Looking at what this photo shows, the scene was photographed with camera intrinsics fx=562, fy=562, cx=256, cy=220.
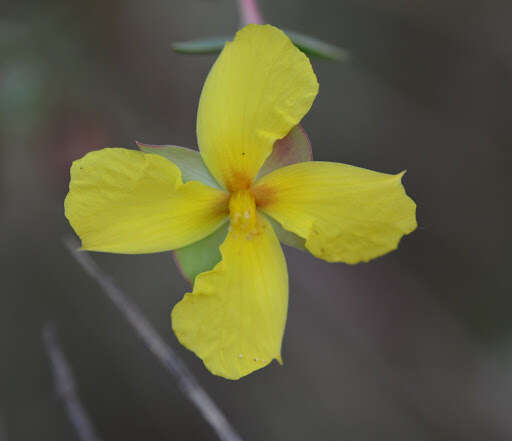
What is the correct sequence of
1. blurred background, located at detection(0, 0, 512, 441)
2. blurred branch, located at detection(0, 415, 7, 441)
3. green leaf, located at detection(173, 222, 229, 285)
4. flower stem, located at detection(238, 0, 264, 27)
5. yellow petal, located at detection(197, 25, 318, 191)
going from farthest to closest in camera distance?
blurred background, located at detection(0, 0, 512, 441) < blurred branch, located at detection(0, 415, 7, 441) < flower stem, located at detection(238, 0, 264, 27) < green leaf, located at detection(173, 222, 229, 285) < yellow petal, located at detection(197, 25, 318, 191)

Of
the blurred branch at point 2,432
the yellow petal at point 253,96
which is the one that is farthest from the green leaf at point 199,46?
the blurred branch at point 2,432

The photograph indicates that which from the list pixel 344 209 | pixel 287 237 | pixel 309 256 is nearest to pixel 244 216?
pixel 287 237

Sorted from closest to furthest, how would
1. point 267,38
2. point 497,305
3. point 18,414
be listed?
point 267,38
point 18,414
point 497,305

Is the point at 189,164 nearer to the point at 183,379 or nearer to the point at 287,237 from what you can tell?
the point at 287,237

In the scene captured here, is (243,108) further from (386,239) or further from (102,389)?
(102,389)

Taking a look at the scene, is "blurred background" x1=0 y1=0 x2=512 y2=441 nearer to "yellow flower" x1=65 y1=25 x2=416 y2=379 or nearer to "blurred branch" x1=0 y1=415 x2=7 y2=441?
"blurred branch" x1=0 y1=415 x2=7 y2=441

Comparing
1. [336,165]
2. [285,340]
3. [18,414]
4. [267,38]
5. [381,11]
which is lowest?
[18,414]

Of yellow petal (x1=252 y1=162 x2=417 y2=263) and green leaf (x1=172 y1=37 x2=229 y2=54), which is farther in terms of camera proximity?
green leaf (x1=172 y1=37 x2=229 y2=54)

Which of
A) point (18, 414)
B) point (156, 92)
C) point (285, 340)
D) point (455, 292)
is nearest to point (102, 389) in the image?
point (18, 414)

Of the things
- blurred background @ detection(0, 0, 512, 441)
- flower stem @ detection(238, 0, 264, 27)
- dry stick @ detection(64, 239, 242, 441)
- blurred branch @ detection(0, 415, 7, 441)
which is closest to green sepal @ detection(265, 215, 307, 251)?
dry stick @ detection(64, 239, 242, 441)
